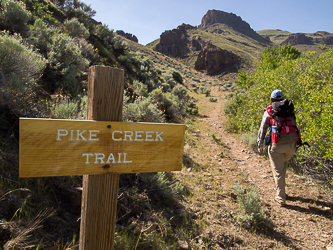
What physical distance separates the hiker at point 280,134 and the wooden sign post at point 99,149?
2.86 meters

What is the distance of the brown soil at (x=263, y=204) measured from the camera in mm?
2812

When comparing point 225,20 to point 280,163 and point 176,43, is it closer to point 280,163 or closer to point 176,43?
point 176,43

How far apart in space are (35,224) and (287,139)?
4069 millimetres

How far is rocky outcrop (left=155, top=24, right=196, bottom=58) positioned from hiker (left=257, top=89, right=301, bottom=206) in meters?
85.2

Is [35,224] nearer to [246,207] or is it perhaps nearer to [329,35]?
[246,207]

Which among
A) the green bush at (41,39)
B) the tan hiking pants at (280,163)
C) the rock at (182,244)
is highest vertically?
the green bush at (41,39)

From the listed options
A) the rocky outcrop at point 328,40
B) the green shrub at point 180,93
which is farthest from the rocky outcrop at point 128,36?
the rocky outcrop at point 328,40

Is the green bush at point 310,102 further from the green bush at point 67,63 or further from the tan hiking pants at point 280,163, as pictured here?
the green bush at point 67,63

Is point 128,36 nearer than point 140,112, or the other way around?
point 140,112

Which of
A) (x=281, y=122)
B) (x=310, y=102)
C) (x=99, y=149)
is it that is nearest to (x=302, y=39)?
(x=310, y=102)

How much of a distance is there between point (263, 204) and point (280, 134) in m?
1.42

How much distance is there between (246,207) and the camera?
3.20 meters

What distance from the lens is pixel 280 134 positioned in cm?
362

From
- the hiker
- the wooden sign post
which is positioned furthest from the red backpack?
the wooden sign post
